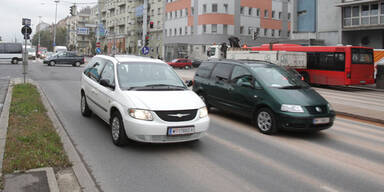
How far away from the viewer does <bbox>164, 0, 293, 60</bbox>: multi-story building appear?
5653 cm

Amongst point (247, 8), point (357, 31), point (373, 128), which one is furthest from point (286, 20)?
point (373, 128)

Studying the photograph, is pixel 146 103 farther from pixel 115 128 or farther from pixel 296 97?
pixel 296 97

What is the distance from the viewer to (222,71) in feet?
32.3

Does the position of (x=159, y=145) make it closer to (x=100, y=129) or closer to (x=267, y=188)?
(x=100, y=129)

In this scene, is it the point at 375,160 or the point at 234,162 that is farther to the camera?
the point at 375,160

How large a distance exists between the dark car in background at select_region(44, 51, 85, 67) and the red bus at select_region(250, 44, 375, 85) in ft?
84.2

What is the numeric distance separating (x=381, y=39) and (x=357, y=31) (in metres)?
2.66

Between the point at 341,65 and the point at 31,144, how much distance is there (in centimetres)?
2075

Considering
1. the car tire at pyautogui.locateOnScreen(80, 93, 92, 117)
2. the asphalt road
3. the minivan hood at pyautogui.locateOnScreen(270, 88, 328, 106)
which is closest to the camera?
the asphalt road

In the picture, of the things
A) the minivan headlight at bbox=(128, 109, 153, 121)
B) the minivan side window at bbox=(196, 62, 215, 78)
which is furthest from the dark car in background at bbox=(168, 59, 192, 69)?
the minivan headlight at bbox=(128, 109, 153, 121)

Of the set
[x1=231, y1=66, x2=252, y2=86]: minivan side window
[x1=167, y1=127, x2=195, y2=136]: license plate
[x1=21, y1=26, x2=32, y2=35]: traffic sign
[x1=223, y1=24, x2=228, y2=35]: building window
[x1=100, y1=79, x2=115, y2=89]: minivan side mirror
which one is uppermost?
[x1=223, y1=24, x2=228, y2=35]: building window

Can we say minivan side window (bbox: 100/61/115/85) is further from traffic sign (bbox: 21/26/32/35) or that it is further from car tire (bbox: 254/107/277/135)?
traffic sign (bbox: 21/26/32/35)

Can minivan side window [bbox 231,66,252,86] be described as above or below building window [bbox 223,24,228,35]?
below

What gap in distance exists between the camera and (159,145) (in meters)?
6.68
